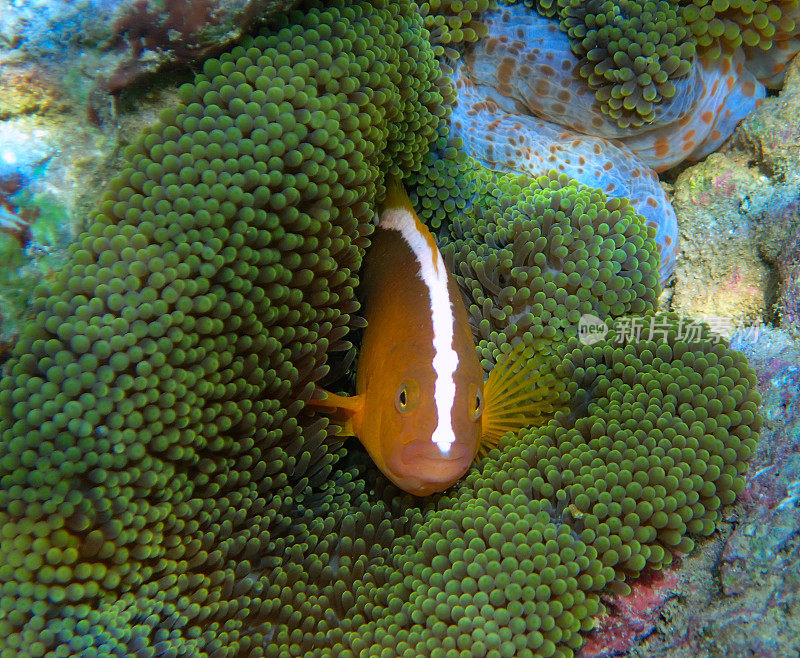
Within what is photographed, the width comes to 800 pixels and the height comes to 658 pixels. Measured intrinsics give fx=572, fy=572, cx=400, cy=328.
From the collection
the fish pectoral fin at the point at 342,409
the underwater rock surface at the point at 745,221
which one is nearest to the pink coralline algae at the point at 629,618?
the fish pectoral fin at the point at 342,409

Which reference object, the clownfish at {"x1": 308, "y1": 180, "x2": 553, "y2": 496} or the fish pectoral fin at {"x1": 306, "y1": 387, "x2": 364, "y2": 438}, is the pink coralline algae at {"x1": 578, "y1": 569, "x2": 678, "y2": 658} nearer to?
the clownfish at {"x1": 308, "y1": 180, "x2": 553, "y2": 496}

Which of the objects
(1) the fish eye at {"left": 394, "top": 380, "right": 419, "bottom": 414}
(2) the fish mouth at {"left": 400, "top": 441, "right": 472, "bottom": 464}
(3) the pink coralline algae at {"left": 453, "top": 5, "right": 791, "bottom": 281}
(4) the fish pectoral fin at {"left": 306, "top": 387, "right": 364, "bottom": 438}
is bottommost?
(2) the fish mouth at {"left": 400, "top": 441, "right": 472, "bottom": 464}

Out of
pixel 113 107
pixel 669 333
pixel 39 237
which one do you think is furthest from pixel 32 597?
pixel 669 333

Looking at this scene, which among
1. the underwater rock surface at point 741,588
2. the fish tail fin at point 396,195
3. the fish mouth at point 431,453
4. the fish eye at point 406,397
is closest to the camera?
the underwater rock surface at point 741,588

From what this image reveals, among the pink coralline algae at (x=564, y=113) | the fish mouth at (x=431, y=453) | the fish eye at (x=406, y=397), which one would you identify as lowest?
the fish mouth at (x=431, y=453)

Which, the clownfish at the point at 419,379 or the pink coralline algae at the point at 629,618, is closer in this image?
the pink coralline algae at the point at 629,618

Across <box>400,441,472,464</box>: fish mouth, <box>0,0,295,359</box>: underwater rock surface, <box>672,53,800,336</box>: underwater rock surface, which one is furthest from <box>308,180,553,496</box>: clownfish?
<box>672,53,800,336</box>: underwater rock surface

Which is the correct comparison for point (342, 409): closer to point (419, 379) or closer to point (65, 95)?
point (419, 379)

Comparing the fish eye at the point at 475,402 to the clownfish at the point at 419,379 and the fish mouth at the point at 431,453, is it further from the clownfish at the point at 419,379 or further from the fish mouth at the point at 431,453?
the fish mouth at the point at 431,453
